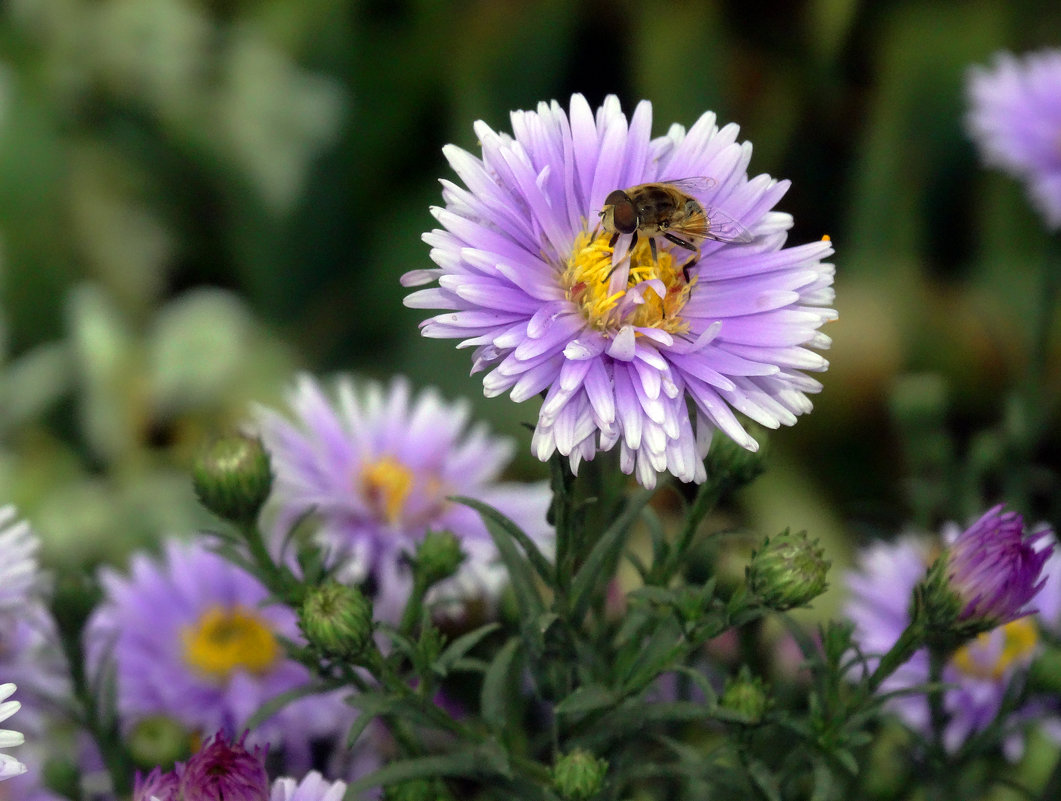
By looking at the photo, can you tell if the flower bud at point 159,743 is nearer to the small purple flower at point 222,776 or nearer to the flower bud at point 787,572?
the small purple flower at point 222,776

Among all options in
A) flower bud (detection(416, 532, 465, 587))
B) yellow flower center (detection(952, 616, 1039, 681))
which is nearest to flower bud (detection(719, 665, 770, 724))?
flower bud (detection(416, 532, 465, 587))

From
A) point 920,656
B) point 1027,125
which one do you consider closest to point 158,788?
point 920,656

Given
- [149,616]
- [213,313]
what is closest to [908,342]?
[213,313]

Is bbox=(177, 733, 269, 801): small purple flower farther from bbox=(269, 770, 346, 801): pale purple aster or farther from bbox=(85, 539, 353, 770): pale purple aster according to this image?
bbox=(85, 539, 353, 770): pale purple aster

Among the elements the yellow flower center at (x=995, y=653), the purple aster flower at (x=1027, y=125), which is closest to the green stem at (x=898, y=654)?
the yellow flower center at (x=995, y=653)

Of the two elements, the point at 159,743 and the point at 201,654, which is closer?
the point at 159,743

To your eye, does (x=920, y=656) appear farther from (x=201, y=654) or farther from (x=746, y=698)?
(x=201, y=654)
